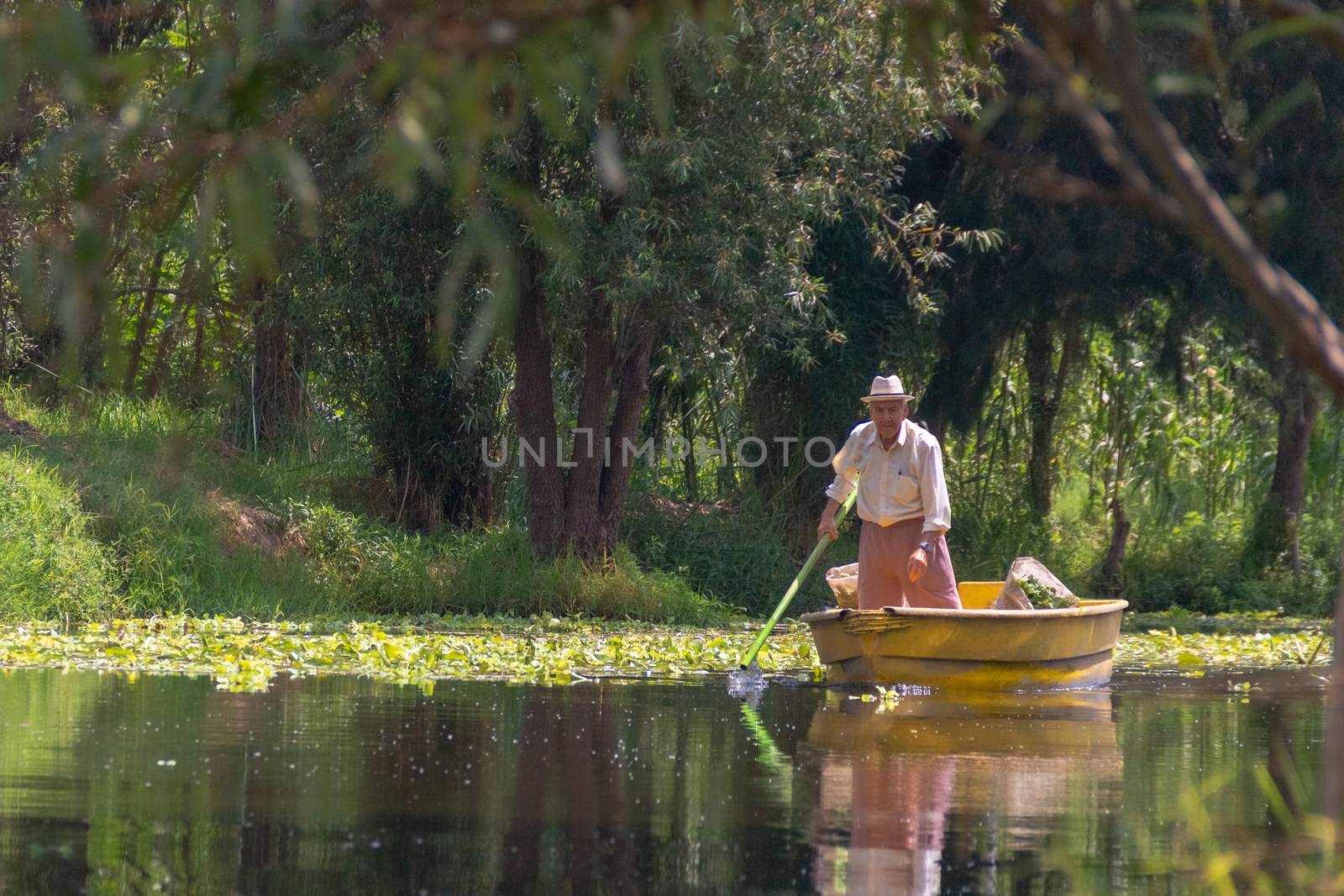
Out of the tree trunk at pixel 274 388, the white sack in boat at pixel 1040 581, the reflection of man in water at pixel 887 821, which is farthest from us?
the tree trunk at pixel 274 388

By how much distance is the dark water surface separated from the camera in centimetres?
525

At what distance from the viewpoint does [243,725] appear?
8.41 meters

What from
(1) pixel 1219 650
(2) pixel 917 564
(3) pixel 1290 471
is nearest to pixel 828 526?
(2) pixel 917 564

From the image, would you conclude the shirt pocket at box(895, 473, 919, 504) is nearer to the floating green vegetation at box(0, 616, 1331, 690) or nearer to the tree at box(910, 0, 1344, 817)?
the floating green vegetation at box(0, 616, 1331, 690)

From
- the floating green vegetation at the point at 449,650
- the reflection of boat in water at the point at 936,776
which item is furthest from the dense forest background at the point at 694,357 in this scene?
the reflection of boat in water at the point at 936,776

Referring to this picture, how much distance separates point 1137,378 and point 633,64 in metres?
11.5

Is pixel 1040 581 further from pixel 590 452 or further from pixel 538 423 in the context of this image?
pixel 538 423

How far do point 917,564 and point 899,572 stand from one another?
1.39 ft

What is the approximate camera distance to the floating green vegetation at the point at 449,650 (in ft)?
36.7

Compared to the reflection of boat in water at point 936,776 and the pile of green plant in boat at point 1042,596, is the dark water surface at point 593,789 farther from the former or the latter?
the pile of green plant in boat at point 1042,596

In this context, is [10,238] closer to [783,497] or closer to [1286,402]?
[783,497]

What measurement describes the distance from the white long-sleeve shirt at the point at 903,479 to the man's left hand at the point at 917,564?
0.15 meters

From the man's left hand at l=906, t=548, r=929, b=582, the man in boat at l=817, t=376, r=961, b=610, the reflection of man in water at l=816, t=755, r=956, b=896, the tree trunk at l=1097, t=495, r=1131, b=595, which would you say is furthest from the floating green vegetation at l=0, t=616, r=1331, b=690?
the tree trunk at l=1097, t=495, r=1131, b=595

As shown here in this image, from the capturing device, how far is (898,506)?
1144 centimetres
